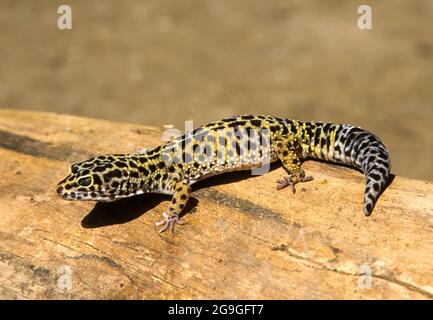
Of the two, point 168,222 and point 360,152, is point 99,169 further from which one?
point 360,152

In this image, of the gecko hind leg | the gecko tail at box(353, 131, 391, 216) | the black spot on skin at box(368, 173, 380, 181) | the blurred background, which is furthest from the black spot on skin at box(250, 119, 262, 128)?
the blurred background

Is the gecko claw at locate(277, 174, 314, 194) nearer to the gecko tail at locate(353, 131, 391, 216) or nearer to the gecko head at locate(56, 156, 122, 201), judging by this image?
the gecko tail at locate(353, 131, 391, 216)

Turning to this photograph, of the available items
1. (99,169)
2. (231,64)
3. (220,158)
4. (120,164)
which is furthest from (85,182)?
(231,64)

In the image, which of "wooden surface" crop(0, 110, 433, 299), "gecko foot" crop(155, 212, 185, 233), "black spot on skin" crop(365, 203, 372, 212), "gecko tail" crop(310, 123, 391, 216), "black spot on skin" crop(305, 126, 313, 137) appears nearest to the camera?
"wooden surface" crop(0, 110, 433, 299)

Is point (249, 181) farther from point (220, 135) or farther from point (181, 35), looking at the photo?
point (181, 35)

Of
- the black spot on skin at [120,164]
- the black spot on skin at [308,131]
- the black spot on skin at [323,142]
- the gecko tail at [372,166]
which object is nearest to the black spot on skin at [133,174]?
the black spot on skin at [120,164]

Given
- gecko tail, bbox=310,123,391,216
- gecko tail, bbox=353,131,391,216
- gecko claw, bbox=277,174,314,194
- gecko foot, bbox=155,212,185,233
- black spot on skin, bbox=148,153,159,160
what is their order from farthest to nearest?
black spot on skin, bbox=148,153,159,160, gecko claw, bbox=277,174,314,194, gecko foot, bbox=155,212,185,233, gecko tail, bbox=310,123,391,216, gecko tail, bbox=353,131,391,216
